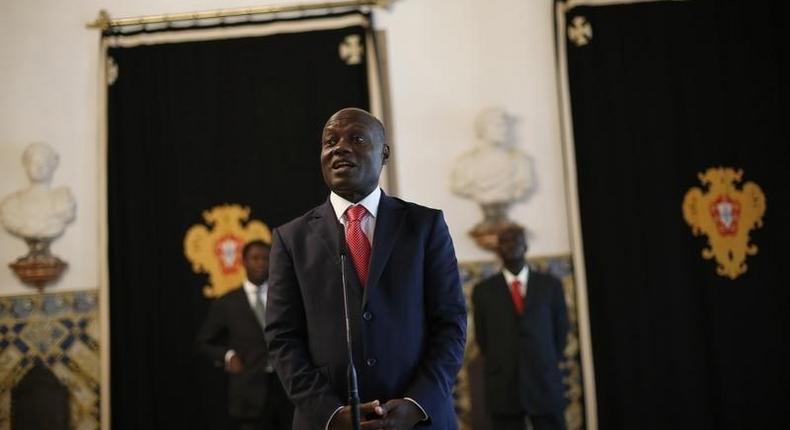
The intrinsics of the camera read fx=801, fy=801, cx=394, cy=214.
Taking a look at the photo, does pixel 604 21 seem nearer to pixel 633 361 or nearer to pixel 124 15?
pixel 633 361

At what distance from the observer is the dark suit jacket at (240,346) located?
462 centimetres

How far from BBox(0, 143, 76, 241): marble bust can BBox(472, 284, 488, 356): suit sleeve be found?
9.11 feet

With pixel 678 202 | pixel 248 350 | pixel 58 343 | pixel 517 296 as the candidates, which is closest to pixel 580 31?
pixel 678 202

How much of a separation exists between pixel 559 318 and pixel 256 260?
1876mm

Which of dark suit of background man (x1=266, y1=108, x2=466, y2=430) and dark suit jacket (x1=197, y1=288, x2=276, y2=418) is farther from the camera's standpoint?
dark suit jacket (x1=197, y1=288, x2=276, y2=418)

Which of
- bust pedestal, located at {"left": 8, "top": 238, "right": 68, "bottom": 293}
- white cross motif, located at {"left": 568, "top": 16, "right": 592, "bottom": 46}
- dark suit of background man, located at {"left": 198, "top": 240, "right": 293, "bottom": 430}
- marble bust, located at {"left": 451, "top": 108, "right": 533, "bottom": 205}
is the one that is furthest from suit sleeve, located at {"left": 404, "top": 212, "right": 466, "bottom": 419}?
bust pedestal, located at {"left": 8, "top": 238, "right": 68, "bottom": 293}

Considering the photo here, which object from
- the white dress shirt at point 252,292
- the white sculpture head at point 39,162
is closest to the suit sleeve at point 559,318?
the white dress shirt at point 252,292

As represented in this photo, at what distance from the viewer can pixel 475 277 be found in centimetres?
523

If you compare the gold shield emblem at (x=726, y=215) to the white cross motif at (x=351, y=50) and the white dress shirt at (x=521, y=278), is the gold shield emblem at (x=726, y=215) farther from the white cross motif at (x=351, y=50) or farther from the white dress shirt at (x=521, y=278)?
the white cross motif at (x=351, y=50)

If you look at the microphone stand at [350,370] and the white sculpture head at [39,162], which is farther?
the white sculpture head at [39,162]

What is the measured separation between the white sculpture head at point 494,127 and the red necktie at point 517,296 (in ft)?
3.16

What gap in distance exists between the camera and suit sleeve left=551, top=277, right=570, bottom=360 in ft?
15.8

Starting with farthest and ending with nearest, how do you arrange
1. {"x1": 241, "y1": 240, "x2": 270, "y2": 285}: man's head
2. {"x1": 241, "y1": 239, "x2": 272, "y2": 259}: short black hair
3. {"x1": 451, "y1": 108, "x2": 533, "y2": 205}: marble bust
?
1. {"x1": 451, "y1": 108, "x2": 533, "y2": 205}: marble bust
2. {"x1": 241, "y1": 239, "x2": 272, "y2": 259}: short black hair
3. {"x1": 241, "y1": 240, "x2": 270, "y2": 285}: man's head

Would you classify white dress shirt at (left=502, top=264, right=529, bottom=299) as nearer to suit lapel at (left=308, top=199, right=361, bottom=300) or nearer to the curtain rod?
the curtain rod
